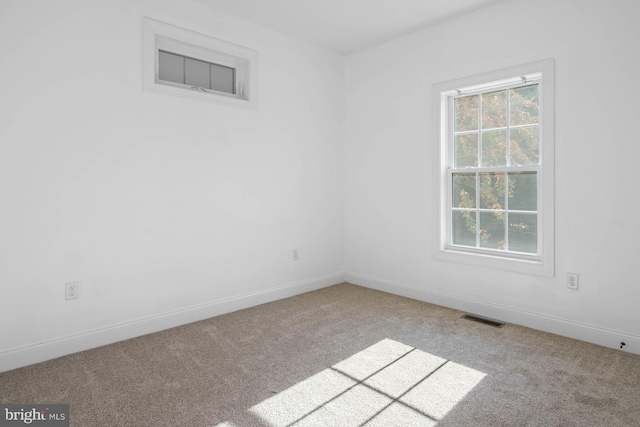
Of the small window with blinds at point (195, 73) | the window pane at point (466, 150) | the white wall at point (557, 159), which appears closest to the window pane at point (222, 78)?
the small window with blinds at point (195, 73)

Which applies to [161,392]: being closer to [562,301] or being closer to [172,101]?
[172,101]

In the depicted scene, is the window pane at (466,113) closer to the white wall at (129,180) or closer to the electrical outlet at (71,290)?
the white wall at (129,180)

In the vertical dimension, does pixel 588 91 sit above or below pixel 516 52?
below

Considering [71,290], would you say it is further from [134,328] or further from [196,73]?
[196,73]

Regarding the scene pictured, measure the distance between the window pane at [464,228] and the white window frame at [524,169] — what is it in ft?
0.18

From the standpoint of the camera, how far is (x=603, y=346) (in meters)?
2.84

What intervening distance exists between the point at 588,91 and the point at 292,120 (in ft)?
8.64

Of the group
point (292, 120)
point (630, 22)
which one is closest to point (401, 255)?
point (292, 120)

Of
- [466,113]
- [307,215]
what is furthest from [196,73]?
[466,113]

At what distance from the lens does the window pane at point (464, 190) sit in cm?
369

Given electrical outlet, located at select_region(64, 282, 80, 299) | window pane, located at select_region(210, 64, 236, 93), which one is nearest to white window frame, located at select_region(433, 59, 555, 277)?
window pane, located at select_region(210, 64, 236, 93)

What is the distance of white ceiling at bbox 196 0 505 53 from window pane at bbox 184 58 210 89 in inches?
20.0

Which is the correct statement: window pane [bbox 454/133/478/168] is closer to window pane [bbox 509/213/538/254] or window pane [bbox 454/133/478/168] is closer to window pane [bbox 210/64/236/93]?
window pane [bbox 509/213/538/254]

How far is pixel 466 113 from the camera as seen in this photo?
3.73 m
